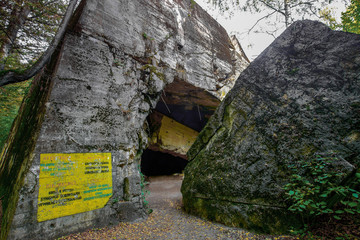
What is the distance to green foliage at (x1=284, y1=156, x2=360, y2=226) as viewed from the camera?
7.79 feet

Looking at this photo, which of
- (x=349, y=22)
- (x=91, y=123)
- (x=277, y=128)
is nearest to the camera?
(x=277, y=128)

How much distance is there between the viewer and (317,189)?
249 cm

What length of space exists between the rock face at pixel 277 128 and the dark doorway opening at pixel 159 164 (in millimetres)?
6750

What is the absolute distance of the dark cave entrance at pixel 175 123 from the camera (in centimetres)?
708

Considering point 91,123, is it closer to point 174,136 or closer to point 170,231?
point 170,231

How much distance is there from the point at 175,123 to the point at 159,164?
3.05 meters

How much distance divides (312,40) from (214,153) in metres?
Answer: 3.12

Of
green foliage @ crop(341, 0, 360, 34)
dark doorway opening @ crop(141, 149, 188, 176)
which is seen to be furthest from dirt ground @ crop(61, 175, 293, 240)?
green foliage @ crop(341, 0, 360, 34)

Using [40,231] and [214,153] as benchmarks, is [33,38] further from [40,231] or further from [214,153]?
[214,153]

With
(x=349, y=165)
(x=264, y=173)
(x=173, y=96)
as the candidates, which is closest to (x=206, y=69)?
(x=173, y=96)

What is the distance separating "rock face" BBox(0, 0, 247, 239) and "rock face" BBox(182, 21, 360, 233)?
169 cm

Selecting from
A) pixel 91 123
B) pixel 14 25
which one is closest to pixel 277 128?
pixel 91 123

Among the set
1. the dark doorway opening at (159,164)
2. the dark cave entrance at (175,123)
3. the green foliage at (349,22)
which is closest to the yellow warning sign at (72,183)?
the dark cave entrance at (175,123)

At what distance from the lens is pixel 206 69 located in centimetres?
680
